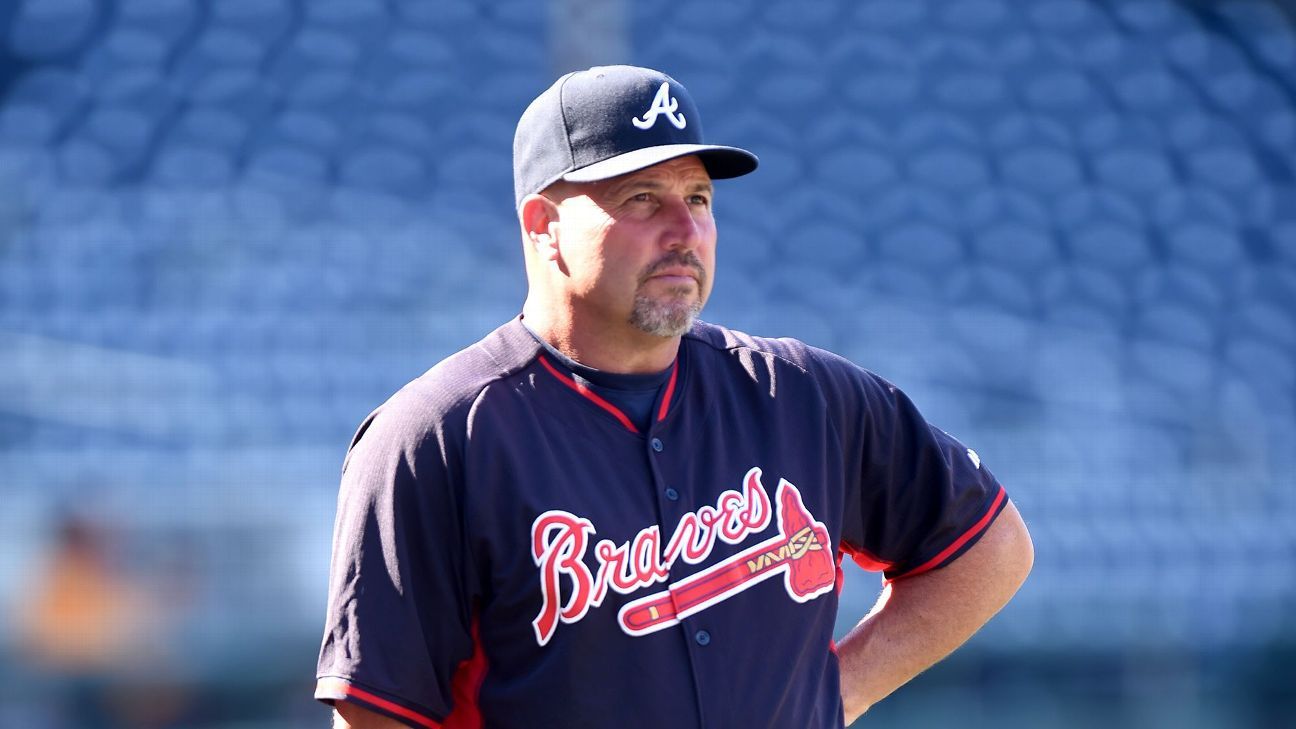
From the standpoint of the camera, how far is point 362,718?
1.57 m

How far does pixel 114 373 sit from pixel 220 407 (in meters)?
0.49

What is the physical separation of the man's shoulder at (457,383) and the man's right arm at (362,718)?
0.29 metres

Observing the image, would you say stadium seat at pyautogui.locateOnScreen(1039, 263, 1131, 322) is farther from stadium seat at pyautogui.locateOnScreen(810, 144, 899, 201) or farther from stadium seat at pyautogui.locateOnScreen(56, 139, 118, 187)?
stadium seat at pyautogui.locateOnScreen(56, 139, 118, 187)

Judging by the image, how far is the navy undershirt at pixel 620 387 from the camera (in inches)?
67.6

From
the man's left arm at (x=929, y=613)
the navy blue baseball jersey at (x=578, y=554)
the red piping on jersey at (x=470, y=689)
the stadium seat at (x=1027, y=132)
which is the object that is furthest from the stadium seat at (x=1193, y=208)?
the red piping on jersey at (x=470, y=689)

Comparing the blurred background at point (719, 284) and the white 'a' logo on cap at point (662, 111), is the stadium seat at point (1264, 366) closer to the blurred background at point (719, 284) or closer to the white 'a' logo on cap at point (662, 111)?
the blurred background at point (719, 284)

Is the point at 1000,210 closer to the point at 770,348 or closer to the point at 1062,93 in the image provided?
the point at 1062,93

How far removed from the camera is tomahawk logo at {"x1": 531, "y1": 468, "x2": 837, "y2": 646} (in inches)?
62.2

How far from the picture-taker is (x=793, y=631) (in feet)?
5.55

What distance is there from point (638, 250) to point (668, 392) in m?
0.18

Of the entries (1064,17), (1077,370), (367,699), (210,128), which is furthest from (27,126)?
(367,699)

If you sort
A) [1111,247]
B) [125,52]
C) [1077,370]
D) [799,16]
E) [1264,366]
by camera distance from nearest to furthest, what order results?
[1077,370] < [1264,366] < [1111,247] < [125,52] < [799,16]

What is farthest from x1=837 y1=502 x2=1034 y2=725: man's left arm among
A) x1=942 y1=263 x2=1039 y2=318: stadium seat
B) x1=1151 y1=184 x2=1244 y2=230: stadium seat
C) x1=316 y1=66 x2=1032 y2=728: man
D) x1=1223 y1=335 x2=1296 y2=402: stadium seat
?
x1=1151 y1=184 x2=1244 y2=230: stadium seat

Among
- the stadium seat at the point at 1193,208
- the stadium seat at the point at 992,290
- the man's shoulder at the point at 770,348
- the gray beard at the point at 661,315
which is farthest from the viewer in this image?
the stadium seat at the point at 1193,208
